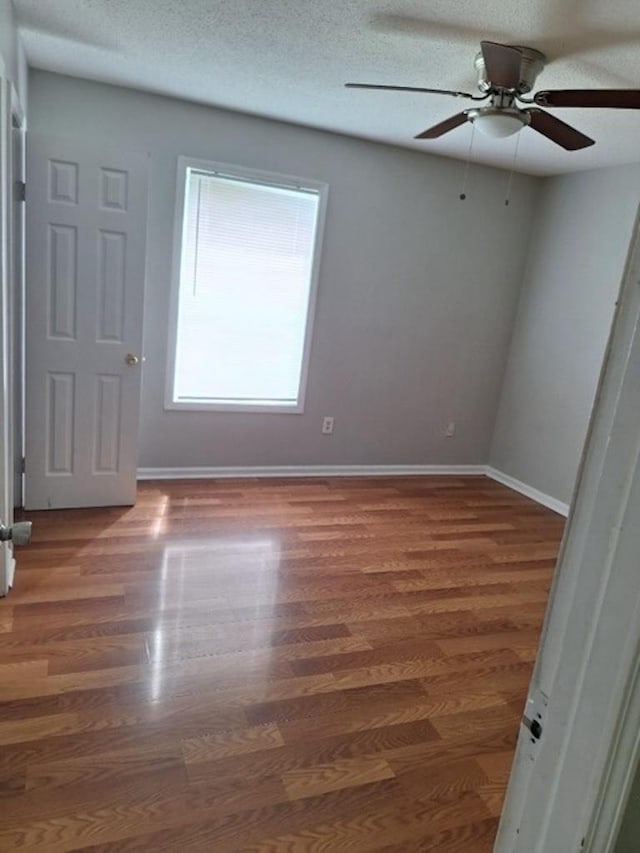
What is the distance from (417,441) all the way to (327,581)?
2.10 m

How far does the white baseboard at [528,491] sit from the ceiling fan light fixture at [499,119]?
2571mm

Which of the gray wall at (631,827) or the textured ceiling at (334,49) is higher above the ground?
the textured ceiling at (334,49)

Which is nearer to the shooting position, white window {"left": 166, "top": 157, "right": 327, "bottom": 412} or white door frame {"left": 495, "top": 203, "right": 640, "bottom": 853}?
white door frame {"left": 495, "top": 203, "right": 640, "bottom": 853}

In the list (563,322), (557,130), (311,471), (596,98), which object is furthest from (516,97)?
(311,471)

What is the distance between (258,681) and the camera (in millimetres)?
1999

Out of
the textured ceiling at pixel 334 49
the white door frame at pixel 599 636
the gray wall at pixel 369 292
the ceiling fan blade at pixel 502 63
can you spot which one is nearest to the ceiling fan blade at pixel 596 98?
the ceiling fan blade at pixel 502 63

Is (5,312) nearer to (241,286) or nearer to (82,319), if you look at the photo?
(82,319)

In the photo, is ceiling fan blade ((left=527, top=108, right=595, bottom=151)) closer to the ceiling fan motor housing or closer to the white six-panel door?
the ceiling fan motor housing

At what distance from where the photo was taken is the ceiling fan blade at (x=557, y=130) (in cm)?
233

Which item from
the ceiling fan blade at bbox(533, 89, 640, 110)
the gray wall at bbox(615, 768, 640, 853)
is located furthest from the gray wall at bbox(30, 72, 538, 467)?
the gray wall at bbox(615, 768, 640, 853)

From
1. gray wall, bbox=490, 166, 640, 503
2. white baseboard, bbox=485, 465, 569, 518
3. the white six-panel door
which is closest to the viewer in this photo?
the white six-panel door

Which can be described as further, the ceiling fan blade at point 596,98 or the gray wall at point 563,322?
the gray wall at point 563,322

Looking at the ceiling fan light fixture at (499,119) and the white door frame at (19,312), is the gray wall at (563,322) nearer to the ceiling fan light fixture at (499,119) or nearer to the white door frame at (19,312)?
the ceiling fan light fixture at (499,119)

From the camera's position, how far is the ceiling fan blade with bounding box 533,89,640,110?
1930mm
